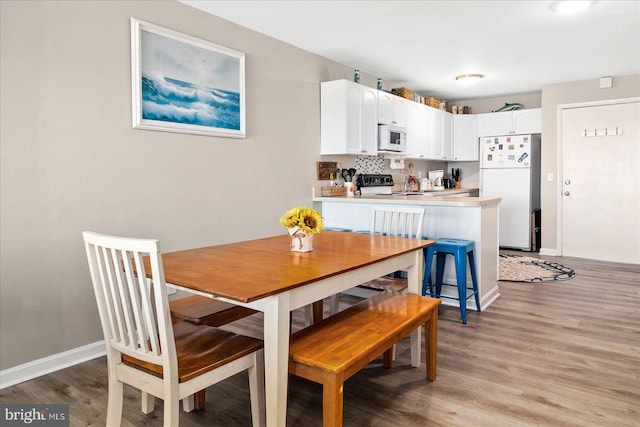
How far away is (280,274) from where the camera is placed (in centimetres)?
176

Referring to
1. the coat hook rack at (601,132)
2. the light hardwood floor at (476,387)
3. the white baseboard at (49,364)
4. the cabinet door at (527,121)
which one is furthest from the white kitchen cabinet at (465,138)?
the white baseboard at (49,364)

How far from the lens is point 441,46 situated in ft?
13.5

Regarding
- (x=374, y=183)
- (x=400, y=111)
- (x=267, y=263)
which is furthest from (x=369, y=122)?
(x=267, y=263)

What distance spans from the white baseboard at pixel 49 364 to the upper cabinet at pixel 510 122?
19.3ft

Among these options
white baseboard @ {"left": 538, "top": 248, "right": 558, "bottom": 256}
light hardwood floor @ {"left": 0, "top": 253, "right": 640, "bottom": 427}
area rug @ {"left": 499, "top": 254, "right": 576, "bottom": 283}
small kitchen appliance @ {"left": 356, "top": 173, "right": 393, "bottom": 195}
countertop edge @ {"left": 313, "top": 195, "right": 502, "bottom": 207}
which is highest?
small kitchen appliance @ {"left": 356, "top": 173, "right": 393, "bottom": 195}

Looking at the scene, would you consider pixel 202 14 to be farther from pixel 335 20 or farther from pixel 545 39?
pixel 545 39

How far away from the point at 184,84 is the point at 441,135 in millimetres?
4243

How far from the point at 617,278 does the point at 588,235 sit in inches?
48.6

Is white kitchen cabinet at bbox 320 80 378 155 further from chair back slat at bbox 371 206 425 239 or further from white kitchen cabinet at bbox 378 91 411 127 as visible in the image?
chair back slat at bbox 371 206 425 239

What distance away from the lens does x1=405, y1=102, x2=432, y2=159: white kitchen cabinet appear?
217 inches

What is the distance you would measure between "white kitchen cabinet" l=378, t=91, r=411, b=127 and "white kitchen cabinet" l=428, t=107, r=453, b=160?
2.86 feet

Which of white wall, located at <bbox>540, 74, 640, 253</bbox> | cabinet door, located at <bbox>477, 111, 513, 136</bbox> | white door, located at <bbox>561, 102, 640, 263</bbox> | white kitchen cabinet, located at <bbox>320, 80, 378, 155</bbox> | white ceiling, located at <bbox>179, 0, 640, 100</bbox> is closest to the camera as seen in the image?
white ceiling, located at <bbox>179, 0, 640, 100</bbox>

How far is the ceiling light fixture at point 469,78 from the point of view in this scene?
522 centimetres

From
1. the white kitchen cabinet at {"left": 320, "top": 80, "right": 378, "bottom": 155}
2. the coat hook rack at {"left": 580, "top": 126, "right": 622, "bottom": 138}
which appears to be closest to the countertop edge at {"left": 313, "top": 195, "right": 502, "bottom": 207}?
the white kitchen cabinet at {"left": 320, "top": 80, "right": 378, "bottom": 155}
